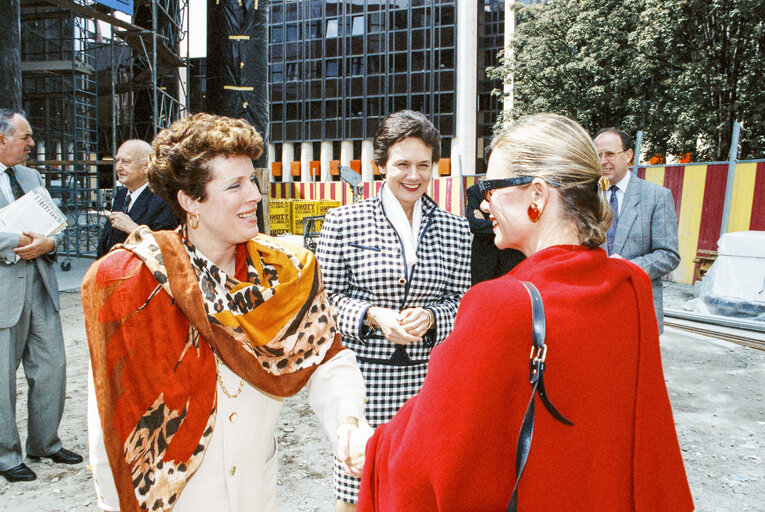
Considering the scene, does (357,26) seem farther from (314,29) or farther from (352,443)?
(352,443)

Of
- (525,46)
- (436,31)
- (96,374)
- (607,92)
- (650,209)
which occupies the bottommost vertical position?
(96,374)

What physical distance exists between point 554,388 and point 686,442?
383 cm

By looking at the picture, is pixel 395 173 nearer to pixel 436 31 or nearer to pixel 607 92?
pixel 607 92

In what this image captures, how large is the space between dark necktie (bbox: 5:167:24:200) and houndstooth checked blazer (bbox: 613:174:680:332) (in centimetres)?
411

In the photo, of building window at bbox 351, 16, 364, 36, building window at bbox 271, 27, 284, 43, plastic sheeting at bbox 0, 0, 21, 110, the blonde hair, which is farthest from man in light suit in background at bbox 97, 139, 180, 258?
building window at bbox 271, 27, 284, 43

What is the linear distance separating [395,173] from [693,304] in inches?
296

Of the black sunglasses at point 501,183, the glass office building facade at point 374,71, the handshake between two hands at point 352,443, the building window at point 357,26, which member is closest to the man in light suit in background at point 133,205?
the handshake between two hands at point 352,443

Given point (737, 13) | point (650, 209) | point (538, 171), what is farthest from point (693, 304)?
point (737, 13)

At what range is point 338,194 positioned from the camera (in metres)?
28.4

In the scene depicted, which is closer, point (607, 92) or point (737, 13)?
point (737, 13)

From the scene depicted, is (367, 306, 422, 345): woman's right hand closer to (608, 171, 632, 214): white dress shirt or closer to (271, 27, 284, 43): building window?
(608, 171, 632, 214): white dress shirt

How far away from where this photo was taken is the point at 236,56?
5770 millimetres

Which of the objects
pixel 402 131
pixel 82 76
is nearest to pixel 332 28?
pixel 82 76

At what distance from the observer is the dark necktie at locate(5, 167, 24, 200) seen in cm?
366
